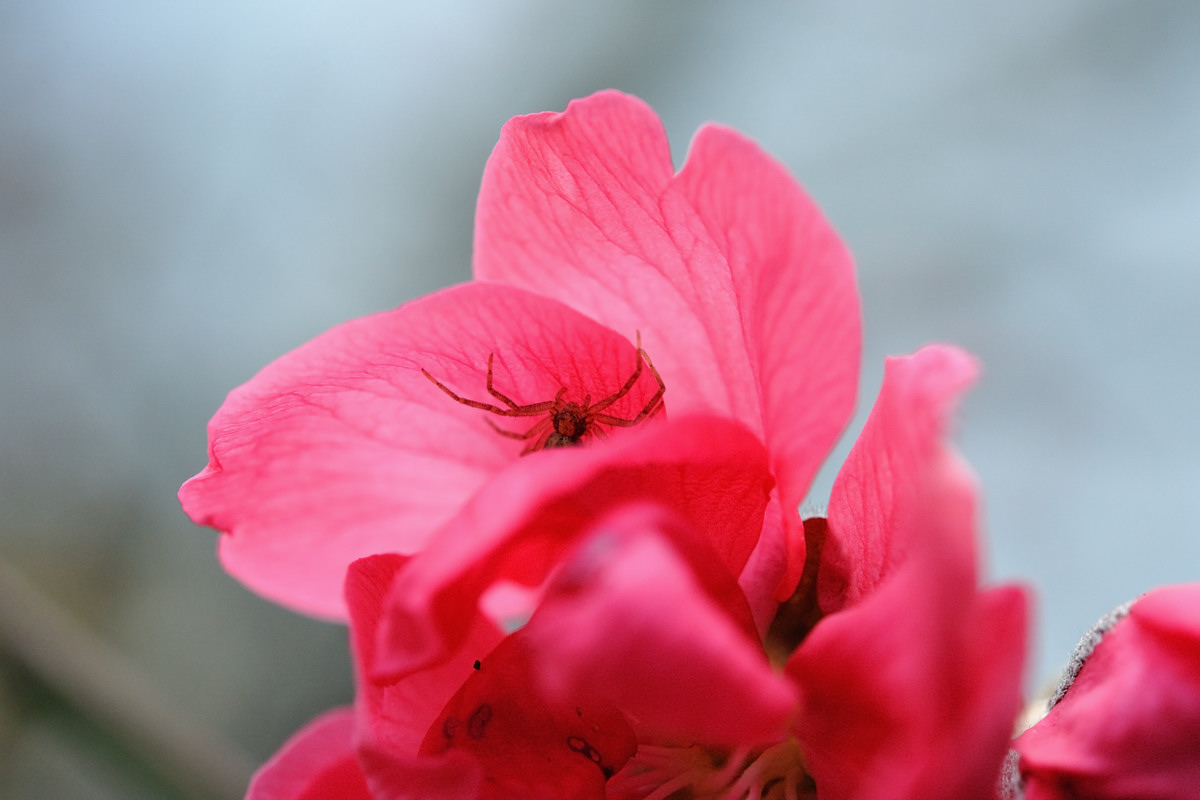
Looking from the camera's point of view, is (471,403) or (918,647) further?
(471,403)

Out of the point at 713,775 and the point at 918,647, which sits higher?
the point at 918,647

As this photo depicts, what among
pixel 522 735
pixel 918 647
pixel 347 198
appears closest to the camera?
pixel 918 647

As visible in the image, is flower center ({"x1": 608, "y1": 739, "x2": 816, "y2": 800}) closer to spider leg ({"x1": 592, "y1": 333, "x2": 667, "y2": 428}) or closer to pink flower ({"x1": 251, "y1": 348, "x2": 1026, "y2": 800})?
pink flower ({"x1": 251, "y1": 348, "x2": 1026, "y2": 800})

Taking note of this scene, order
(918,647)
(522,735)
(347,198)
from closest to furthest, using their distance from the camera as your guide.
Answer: (918,647)
(522,735)
(347,198)

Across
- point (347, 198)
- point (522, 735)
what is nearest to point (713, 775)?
point (522, 735)

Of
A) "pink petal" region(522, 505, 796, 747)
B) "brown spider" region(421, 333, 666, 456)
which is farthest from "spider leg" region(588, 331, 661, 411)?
"pink petal" region(522, 505, 796, 747)

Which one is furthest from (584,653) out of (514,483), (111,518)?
(111,518)

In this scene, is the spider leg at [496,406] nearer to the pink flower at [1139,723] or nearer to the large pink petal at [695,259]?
the large pink petal at [695,259]

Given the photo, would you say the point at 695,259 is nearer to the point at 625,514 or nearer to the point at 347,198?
the point at 625,514
